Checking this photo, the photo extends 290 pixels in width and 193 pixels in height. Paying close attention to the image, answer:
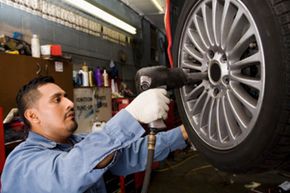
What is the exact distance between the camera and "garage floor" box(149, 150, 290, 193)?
304cm

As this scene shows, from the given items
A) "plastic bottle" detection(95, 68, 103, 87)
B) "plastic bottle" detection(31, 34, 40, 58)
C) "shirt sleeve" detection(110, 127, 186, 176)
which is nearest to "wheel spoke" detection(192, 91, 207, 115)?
"shirt sleeve" detection(110, 127, 186, 176)

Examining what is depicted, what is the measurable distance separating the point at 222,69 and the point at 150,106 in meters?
0.24

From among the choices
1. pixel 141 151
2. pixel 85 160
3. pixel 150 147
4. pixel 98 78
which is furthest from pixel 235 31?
pixel 98 78

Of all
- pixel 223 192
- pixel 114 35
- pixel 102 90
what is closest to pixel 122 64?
pixel 114 35

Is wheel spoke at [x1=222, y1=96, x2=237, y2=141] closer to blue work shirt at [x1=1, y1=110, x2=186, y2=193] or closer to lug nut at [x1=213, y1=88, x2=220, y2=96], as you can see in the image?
lug nut at [x1=213, y1=88, x2=220, y2=96]

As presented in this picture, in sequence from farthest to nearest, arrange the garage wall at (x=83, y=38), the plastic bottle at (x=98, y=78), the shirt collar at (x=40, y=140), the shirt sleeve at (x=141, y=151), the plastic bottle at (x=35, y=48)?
the plastic bottle at (x=98, y=78)
the garage wall at (x=83, y=38)
the plastic bottle at (x=35, y=48)
the shirt sleeve at (x=141, y=151)
the shirt collar at (x=40, y=140)

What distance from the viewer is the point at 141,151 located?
132cm

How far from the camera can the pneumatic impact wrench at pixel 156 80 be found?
837 mm

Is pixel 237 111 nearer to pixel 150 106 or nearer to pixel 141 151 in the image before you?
pixel 150 106

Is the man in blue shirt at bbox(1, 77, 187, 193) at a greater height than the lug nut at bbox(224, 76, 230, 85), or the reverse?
the lug nut at bbox(224, 76, 230, 85)

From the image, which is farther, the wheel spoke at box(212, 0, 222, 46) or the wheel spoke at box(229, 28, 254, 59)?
the wheel spoke at box(212, 0, 222, 46)

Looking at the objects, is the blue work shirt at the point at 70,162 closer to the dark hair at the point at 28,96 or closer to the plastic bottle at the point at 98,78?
the dark hair at the point at 28,96

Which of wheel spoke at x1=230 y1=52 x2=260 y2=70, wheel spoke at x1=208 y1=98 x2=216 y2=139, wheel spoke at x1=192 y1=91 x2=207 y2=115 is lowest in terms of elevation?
wheel spoke at x1=208 y1=98 x2=216 y2=139

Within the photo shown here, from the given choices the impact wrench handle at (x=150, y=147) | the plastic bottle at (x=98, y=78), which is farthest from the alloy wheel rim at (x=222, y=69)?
the plastic bottle at (x=98, y=78)
